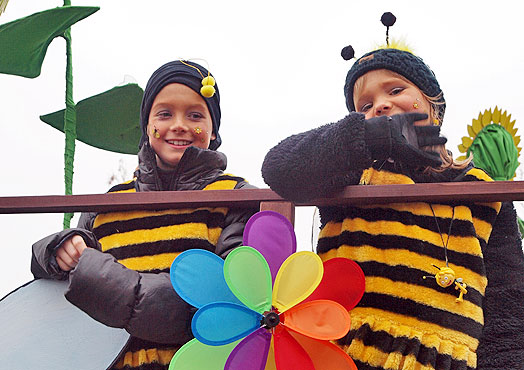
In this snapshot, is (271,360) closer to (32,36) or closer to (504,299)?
(504,299)

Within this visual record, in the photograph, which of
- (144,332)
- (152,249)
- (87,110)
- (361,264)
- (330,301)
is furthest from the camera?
(87,110)

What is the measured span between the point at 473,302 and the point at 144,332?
780 mm


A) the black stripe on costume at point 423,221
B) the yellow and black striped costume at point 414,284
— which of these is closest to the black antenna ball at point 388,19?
the yellow and black striped costume at point 414,284

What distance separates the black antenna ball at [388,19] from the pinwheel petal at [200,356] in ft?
3.50

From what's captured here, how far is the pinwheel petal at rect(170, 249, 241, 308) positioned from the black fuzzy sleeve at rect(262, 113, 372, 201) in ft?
0.81

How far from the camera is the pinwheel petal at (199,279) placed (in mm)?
1407

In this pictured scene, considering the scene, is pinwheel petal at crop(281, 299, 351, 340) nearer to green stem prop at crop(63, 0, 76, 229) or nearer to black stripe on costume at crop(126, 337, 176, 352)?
black stripe on costume at crop(126, 337, 176, 352)

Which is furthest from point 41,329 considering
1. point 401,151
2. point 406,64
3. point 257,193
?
point 406,64

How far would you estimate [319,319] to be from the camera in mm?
1399

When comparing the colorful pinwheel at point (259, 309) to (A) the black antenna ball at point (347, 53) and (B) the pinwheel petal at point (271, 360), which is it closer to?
(B) the pinwheel petal at point (271, 360)

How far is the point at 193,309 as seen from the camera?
1.56 metres

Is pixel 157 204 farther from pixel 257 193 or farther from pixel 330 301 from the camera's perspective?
pixel 330 301


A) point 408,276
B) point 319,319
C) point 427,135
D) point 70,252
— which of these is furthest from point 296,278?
point 70,252

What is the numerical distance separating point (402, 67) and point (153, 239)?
0.82m
